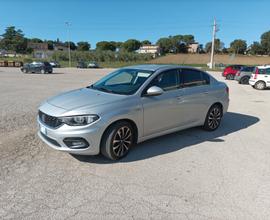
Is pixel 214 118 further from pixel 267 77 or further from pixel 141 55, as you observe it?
pixel 141 55

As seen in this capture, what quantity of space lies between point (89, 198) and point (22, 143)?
2366mm

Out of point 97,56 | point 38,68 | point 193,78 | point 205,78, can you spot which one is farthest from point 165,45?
point 193,78

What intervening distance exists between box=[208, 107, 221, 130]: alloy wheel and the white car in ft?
34.5

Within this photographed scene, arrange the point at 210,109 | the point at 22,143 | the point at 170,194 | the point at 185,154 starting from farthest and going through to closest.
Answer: the point at 210,109 → the point at 22,143 → the point at 185,154 → the point at 170,194

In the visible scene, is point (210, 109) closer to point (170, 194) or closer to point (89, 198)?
point (170, 194)

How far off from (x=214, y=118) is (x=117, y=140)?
2.87 m

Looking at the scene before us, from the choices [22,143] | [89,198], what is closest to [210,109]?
[89,198]

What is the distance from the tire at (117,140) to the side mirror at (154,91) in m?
0.67

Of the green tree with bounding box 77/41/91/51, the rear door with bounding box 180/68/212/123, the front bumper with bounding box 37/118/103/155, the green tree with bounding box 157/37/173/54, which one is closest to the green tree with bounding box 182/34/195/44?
the green tree with bounding box 157/37/173/54

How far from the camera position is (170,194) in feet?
9.81

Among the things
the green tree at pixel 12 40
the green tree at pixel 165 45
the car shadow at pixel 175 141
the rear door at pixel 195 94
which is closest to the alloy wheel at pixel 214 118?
the car shadow at pixel 175 141

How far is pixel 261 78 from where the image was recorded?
1424 centimetres

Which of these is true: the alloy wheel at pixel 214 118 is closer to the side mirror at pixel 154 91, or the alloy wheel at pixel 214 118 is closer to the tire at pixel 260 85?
the side mirror at pixel 154 91

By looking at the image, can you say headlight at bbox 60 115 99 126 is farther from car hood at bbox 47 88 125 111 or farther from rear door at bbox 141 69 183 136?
rear door at bbox 141 69 183 136
